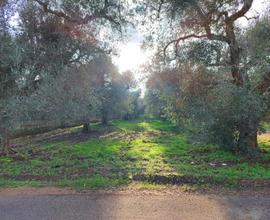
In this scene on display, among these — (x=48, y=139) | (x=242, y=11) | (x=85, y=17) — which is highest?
(x=242, y=11)

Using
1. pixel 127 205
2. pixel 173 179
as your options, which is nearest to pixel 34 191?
pixel 127 205

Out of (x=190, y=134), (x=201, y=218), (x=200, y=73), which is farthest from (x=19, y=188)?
(x=200, y=73)

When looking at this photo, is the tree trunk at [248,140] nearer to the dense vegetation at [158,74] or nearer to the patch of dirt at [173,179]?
the dense vegetation at [158,74]

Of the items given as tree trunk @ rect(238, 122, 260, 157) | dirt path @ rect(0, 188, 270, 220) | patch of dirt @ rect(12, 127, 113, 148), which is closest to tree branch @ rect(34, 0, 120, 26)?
tree trunk @ rect(238, 122, 260, 157)

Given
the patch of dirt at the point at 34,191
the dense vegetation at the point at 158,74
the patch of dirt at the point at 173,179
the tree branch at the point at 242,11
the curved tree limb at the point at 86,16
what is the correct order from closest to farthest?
the patch of dirt at the point at 34,191 < the patch of dirt at the point at 173,179 < the dense vegetation at the point at 158,74 < the tree branch at the point at 242,11 < the curved tree limb at the point at 86,16

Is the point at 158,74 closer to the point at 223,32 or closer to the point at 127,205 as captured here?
the point at 223,32

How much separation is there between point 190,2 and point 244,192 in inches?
274

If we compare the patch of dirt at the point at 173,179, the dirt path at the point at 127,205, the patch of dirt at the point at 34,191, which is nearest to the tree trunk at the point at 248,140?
the patch of dirt at the point at 173,179

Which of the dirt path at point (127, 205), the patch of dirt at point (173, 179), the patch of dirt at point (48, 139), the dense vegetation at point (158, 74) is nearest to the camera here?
the dirt path at point (127, 205)

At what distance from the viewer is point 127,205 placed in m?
6.53

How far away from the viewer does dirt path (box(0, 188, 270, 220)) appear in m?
5.91

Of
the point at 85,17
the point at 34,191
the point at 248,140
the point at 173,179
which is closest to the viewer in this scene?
the point at 34,191

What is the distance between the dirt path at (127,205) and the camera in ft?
19.4

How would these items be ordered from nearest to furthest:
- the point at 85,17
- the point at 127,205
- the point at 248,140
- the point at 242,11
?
the point at 127,205 < the point at 248,140 < the point at 242,11 < the point at 85,17
